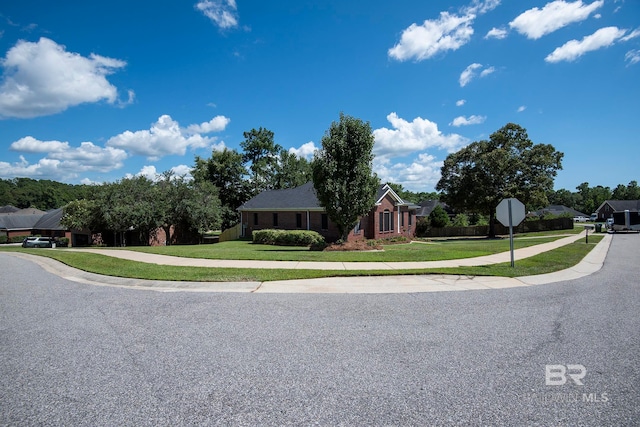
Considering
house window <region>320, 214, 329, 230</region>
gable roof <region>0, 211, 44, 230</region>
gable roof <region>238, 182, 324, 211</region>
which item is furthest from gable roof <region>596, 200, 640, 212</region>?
gable roof <region>0, 211, 44, 230</region>

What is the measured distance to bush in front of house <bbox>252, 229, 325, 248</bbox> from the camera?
23516 mm

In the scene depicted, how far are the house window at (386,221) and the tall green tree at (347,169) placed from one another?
34.7ft

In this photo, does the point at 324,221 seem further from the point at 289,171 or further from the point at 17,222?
the point at 17,222

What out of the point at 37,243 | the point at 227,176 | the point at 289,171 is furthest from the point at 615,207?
the point at 37,243

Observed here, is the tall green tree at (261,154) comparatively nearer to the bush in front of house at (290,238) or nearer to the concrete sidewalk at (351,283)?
the bush in front of house at (290,238)

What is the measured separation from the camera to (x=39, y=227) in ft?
169

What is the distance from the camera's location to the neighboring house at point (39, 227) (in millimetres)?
42025

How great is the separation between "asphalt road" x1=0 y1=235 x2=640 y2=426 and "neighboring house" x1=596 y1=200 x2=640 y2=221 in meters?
80.3

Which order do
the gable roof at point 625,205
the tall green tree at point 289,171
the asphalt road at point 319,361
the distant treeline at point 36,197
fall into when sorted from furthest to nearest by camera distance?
1. the distant treeline at point 36,197
2. the gable roof at point 625,205
3. the tall green tree at point 289,171
4. the asphalt road at point 319,361

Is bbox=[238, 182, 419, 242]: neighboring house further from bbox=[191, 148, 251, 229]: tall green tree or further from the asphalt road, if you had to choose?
the asphalt road

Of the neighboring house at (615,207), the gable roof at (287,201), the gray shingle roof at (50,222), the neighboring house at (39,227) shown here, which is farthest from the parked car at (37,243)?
the neighboring house at (615,207)

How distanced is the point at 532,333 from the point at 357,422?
A: 3.65 m

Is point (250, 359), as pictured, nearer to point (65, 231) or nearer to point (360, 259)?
point (360, 259)

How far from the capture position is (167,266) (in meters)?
12.0
